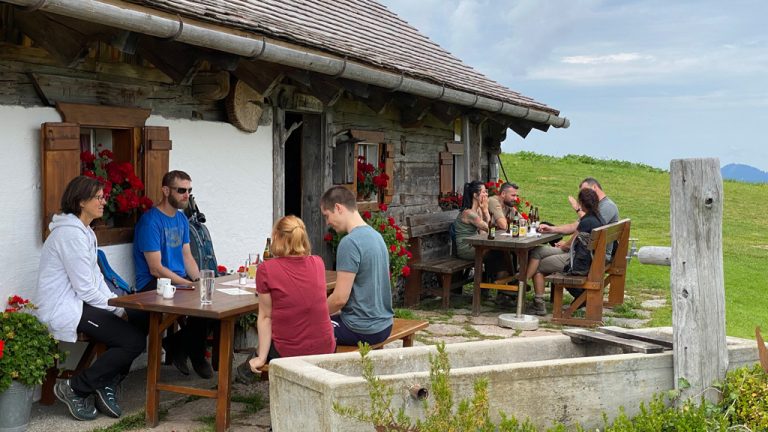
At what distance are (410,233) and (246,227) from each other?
284cm

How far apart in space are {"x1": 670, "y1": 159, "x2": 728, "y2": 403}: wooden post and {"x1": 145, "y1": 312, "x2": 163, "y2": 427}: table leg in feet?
10.1

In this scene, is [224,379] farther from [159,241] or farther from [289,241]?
[159,241]

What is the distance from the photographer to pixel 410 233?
9.91 m

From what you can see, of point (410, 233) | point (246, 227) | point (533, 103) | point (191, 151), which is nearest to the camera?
point (191, 151)

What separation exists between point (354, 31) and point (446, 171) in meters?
2.92

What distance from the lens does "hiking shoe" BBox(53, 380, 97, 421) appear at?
513 cm

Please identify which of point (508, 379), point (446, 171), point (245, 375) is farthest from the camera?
point (446, 171)

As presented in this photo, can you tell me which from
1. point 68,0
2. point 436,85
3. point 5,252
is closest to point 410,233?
point 436,85

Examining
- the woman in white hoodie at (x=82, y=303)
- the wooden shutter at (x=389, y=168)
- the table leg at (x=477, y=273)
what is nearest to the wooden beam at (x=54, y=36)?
the woman in white hoodie at (x=82, y=303)

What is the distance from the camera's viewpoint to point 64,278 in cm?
505

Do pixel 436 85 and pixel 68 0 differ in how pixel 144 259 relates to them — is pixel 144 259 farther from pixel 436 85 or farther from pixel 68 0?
pixel 436 85

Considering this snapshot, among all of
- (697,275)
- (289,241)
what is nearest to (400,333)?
(289,241)

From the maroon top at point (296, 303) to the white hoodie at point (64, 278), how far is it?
1.20 metres

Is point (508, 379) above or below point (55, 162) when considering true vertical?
below
